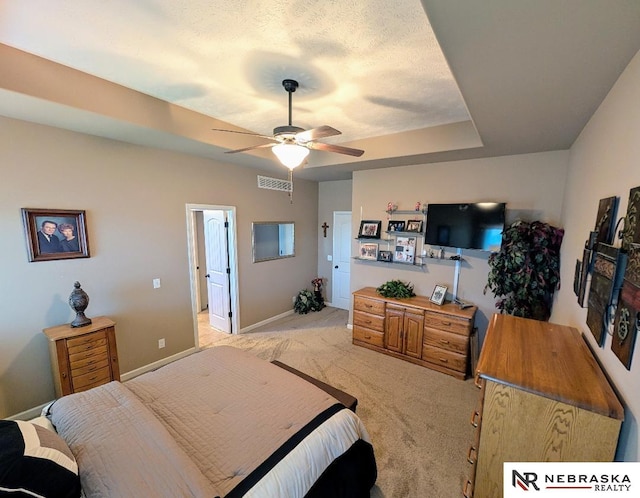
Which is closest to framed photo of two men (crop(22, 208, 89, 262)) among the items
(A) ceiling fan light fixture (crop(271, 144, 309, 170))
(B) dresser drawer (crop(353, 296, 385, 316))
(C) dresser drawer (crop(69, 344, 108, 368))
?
(C) dresser drawer (crop(69, 344, 108, 368))

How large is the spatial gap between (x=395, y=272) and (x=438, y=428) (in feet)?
7.00

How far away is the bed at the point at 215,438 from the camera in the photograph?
119cm

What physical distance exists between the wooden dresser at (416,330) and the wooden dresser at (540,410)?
1.65 meters

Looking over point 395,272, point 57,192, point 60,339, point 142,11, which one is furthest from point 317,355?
point 142,11

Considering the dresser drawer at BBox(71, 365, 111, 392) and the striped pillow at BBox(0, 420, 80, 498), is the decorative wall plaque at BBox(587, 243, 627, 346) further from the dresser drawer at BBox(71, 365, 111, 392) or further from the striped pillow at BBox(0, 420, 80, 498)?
the dresser drawer at BBox(71, 365, 111, 392)

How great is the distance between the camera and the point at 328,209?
18.6 ft

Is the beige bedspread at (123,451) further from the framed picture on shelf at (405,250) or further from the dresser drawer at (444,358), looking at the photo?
the framed picture on shelf at (405,250)

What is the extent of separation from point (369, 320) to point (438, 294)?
103 cm

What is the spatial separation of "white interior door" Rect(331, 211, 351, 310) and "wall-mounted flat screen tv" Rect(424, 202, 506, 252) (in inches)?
82.5

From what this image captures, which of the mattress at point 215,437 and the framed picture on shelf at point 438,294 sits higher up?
the framed picture on shelf at point 438,294

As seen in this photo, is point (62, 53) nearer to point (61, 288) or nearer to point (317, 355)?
point (61, 288)

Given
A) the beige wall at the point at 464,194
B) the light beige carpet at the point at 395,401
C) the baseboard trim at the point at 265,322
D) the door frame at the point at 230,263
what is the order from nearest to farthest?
the light beige carpet at the point at 395,401, the beige wall at the point at 464,194, the door frame at the point at 230,263, the baseboard trim at the point at 265,322

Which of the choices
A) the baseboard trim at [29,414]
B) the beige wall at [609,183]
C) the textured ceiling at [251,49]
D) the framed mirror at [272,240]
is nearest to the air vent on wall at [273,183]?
the framed mirror at [272,240]

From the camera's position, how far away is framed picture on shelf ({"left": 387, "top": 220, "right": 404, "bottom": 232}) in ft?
12.9
